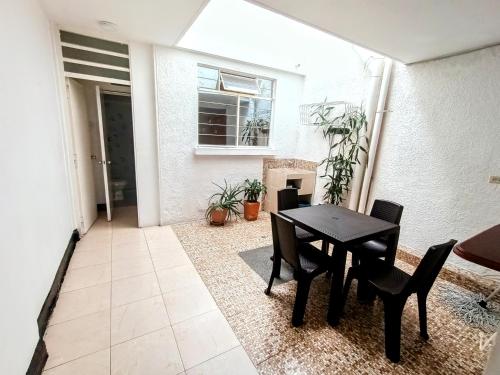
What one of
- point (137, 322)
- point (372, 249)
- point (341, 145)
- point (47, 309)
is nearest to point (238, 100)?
point (341, 145)

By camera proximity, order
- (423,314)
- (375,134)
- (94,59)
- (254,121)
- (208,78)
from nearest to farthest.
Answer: (423,314)
(94,59)
(375,134)
(208,78)
(254,121)

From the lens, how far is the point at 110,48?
284 centimetres

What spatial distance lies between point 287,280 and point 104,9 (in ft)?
10.2

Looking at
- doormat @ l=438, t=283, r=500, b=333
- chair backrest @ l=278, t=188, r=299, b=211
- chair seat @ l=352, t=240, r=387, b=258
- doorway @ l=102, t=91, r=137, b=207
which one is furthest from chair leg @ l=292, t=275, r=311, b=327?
doorway @ l=102, t=91, r=137, b=207

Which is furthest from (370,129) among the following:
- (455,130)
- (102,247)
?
(102,247)

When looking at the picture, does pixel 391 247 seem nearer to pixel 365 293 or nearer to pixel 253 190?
pixel 365 293

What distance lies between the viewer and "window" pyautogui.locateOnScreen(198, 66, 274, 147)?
3568mm

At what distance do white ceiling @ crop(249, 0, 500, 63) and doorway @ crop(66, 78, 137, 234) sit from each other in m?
2.62

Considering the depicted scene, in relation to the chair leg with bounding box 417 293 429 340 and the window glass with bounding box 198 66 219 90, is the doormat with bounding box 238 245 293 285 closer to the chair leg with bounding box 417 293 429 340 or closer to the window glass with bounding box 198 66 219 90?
the chair leg with bounding box 417 293 429 340

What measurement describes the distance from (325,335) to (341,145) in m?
2.64

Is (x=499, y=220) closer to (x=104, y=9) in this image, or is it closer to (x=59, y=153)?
(x=104, y=9)

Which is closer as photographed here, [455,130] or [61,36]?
[455,130]

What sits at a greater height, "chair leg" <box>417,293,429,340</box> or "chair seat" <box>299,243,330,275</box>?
"chair seat" <box>299,243,330,275</box>

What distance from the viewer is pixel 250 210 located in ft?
12.7
